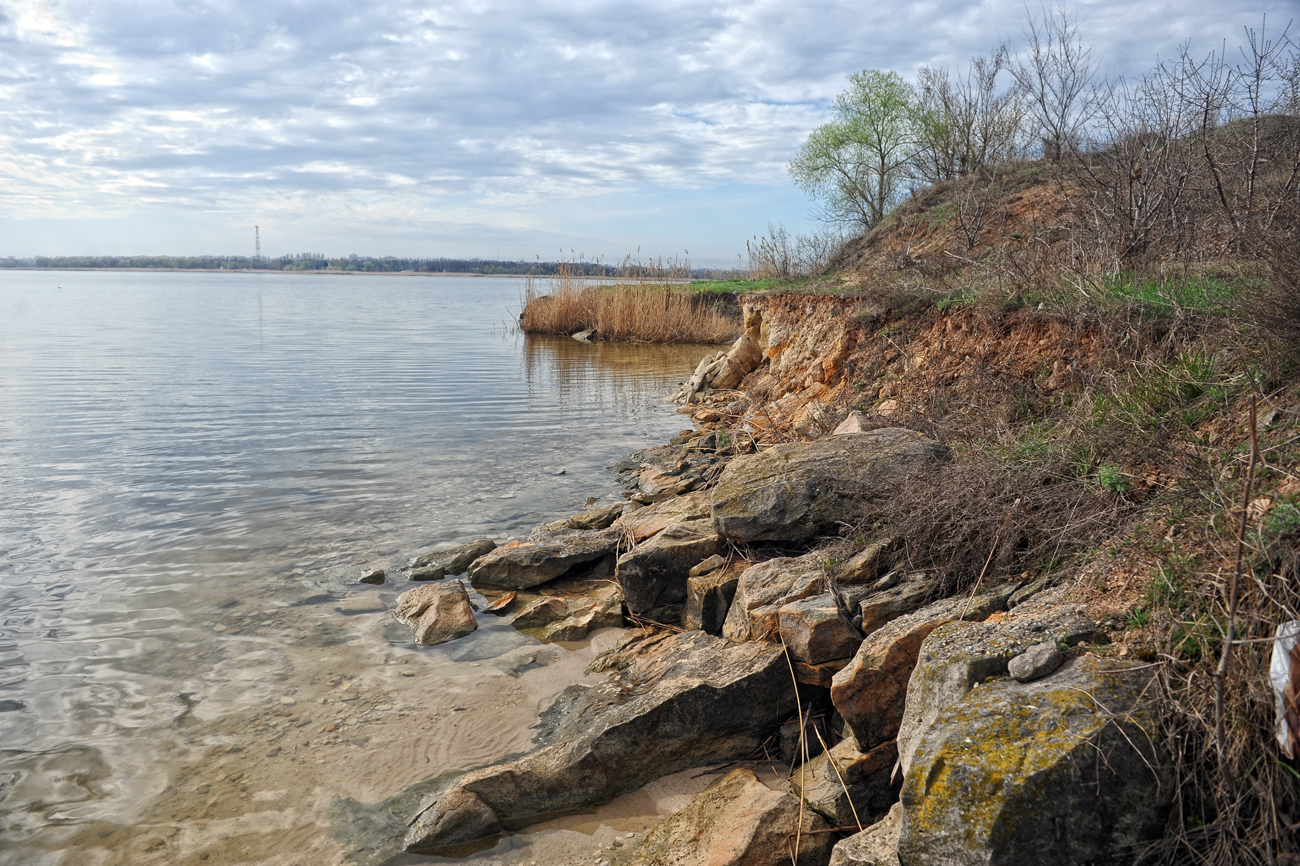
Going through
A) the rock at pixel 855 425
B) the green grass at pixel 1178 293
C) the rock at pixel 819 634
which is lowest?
the rock at pixel 819 634

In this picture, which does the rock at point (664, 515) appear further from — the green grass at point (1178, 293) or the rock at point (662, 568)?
the green grass at point (1178, 293)

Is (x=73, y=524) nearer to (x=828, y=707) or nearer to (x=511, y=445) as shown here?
(x=511, y=445)

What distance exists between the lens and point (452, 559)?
7328 mm

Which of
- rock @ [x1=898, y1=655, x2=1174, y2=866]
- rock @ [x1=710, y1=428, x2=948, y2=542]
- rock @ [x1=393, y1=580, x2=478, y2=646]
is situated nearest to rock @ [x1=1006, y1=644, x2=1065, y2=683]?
rock @ [x1=898, y1=655, x2=1174, y2=866]

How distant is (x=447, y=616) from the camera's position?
6.11 m

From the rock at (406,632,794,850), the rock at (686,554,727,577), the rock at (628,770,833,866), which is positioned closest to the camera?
the rock at (628,770,833,866)

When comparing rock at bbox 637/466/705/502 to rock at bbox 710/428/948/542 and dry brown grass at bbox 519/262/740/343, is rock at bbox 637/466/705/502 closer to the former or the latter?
rock at bbox 710/428/948/542

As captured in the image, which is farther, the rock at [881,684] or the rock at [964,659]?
the rock at [881,684]

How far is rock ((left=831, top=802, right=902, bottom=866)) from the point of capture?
9.25 ft

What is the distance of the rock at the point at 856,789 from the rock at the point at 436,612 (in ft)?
11.0

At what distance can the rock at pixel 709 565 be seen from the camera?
5.56 meters

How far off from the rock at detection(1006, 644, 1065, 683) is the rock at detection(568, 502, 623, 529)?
5.62 m

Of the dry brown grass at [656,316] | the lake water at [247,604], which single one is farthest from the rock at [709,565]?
the dry brown grass at [656,316]

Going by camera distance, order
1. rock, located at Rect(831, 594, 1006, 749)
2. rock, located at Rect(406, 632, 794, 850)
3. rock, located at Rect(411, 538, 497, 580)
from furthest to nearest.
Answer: rock, located at Rect(411, 538, 497, 580) → rock, located at Rect(406, 632, 794, 850) → rock, located at Rect(831, 594, 1006, 749)
